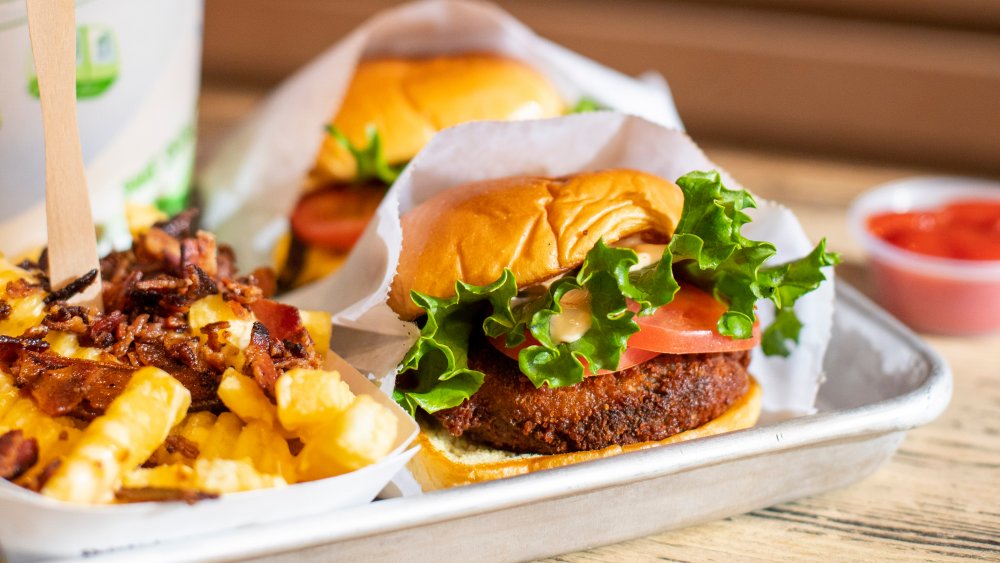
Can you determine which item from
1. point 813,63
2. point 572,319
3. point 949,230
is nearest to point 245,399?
point 572,319

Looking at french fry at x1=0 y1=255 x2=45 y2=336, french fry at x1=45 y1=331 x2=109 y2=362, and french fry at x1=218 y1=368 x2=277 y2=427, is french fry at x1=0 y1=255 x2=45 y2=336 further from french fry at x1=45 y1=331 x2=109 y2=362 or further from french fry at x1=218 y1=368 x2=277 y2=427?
french fry at x1=218 y1=368 x2=277 y2=427

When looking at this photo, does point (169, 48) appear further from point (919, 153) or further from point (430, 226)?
point (919, 153)

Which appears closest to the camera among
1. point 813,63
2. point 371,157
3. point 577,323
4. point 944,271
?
point 577,323

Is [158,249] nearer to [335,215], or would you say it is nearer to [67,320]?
[67,320]

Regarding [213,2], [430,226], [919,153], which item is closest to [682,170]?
[430,226]

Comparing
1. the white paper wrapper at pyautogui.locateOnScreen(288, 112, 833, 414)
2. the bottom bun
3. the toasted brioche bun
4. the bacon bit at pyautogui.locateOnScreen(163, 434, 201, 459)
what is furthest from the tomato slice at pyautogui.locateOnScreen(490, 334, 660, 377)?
the toasted brioche bun

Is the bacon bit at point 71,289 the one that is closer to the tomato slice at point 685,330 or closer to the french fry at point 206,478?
the french fry at point 206,478

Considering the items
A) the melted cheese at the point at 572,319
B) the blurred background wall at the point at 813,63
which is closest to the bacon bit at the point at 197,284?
the melted cheese at the point at 572,319
